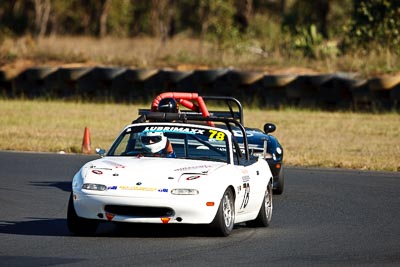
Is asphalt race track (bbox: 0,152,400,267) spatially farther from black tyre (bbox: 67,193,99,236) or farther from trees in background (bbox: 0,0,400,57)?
trees in background (bbox: 0,0,400,57)

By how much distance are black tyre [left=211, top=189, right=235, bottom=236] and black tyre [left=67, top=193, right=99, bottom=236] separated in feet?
3.72

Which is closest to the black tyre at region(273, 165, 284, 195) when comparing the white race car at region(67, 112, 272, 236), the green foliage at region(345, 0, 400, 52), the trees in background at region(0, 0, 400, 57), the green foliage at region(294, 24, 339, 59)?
the white race car at region(67, 112, 272, 236)

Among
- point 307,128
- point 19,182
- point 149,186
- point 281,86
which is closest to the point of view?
point 149,186

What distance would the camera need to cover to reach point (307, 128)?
27.5 m

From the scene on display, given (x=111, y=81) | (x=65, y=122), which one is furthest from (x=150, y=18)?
(x=65, y=122)

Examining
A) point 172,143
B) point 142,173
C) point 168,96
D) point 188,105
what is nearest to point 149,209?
point 142,173

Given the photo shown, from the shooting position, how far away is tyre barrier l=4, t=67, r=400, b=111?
30406 mm

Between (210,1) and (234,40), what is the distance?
30635mm

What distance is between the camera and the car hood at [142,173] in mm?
10625

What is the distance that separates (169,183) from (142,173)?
0.96 ft

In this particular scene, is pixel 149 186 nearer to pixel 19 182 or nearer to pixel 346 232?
pixel 346 232

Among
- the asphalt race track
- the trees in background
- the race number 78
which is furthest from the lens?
the trees in background

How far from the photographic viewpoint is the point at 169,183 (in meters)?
10.7

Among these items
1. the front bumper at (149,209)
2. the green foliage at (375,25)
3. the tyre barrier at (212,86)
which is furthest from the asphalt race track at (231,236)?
the green foliage at (375,25)
